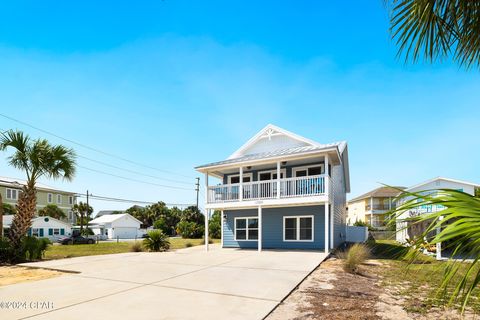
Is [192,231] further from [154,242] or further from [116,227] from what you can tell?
[116,227]

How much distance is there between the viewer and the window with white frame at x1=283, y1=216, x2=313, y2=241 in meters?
17.5

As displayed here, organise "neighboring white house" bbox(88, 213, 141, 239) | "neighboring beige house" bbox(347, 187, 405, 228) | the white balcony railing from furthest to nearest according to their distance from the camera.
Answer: "neighboring white house" bbox(88, 213, 141, 239)
"neighboring beige house" bbox(347, 187, 405, 228)
the white balcony railing

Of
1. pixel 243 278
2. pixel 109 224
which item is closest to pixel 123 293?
pixel 243 278

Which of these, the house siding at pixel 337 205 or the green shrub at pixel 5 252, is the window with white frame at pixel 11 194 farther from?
the house siding at pixel 337 205

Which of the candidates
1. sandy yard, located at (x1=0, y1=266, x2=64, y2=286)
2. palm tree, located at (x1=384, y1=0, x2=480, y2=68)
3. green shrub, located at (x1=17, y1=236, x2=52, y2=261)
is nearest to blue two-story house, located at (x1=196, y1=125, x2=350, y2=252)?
green shrub, located at (x1=17, y1=236, x2=52, y2=261)

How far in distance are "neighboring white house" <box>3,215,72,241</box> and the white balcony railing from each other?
31.6m

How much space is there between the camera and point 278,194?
16.4 meters

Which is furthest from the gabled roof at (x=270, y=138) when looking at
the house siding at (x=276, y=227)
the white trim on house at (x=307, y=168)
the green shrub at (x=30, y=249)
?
the green shrub at (x=30, y=249)

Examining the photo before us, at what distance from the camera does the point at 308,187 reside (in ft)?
52.6

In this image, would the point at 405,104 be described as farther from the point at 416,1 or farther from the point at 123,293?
the point at 123,293

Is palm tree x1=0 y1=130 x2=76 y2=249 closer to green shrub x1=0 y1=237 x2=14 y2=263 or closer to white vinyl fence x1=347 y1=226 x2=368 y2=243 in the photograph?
green shrub x1=0 y1=237 x2=14 y2=263

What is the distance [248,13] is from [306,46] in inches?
208

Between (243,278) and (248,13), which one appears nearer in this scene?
(248,13)

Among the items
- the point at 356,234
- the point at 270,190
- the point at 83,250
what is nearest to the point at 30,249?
the point at 83,250
